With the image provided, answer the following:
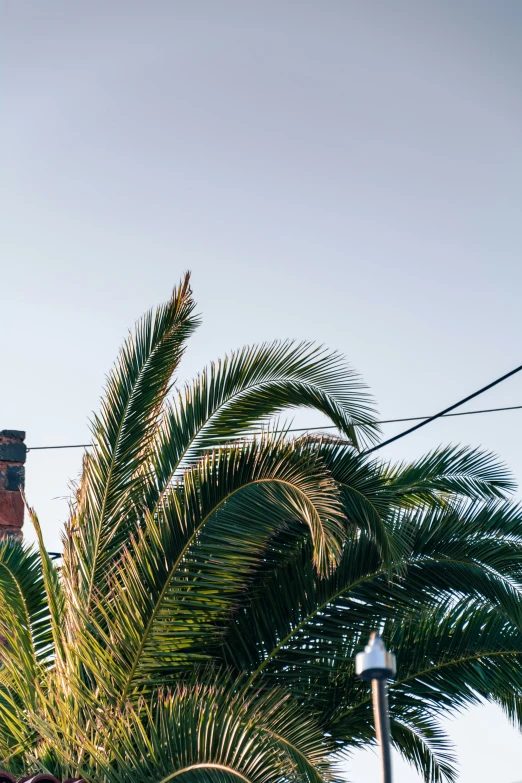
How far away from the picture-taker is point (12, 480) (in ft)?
30.9

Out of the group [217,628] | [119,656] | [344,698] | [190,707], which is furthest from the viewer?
[344,698]

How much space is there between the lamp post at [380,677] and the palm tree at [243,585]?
2.02m

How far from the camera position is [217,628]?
260 inches

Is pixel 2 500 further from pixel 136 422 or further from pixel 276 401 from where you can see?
pixel 276 401

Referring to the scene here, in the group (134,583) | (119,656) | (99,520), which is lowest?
(119,656)

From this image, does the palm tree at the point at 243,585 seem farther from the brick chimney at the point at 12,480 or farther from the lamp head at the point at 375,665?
the lamp head at the point at 375,665

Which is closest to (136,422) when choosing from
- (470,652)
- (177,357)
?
(177,357)

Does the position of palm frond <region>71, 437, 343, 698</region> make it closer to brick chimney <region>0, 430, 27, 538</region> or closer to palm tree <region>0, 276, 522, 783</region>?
palm tree <region>0, 276, 522, 783</region>

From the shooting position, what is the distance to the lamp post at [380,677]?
11.0ft

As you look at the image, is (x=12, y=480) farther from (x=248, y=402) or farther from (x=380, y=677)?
(x=380, y=677)

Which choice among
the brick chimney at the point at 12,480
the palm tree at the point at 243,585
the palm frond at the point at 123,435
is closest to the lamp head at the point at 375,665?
the palm tree at the point at 243,585

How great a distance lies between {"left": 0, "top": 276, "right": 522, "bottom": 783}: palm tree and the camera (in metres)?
6.07

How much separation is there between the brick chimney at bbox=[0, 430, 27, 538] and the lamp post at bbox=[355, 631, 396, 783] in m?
6.37

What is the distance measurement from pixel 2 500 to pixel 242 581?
358 centimetres
